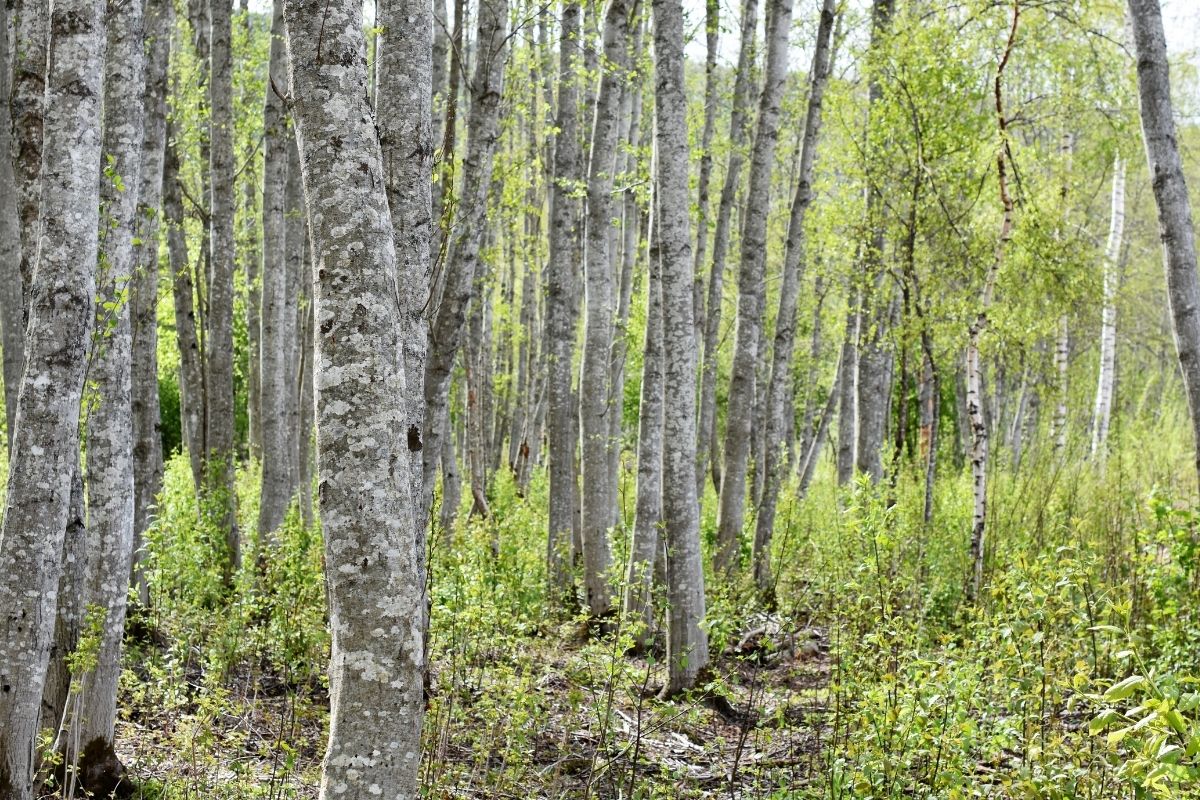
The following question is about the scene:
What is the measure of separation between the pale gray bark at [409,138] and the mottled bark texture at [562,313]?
5.04m

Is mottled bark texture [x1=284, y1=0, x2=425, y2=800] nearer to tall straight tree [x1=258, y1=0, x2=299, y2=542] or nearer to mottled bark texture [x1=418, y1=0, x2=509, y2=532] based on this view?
mottled bark texture [x1=418, y1=0, x2=509, y2=532]

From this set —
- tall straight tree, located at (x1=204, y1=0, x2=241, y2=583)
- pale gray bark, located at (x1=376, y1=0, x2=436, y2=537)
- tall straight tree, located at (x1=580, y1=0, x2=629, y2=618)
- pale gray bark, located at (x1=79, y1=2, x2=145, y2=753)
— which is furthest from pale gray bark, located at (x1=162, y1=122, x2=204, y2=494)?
pale gray bark, located at (x1=376, y1=0, x2=436, y2=537)

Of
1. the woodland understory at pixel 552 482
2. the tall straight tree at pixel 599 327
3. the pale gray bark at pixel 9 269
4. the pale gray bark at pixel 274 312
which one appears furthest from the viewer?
the pale gray bark at pixel 274 312

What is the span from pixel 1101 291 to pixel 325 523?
33.8 ft

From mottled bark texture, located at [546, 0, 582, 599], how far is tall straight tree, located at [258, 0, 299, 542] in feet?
9.19

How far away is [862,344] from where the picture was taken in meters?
11.8

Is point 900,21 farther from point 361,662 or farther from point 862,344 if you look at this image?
point 361,662

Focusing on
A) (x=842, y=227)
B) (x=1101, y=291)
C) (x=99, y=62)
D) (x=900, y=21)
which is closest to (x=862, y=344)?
(x=842, y=227)

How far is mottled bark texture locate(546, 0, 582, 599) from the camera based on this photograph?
9688mm

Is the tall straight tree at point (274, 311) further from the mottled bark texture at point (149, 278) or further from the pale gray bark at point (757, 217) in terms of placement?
the pale gray bark at point (757, 217)

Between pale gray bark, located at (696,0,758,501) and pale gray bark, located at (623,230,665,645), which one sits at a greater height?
pale gray bark, located at (696,0,758,501)

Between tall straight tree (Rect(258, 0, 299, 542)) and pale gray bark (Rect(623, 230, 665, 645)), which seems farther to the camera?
tall straight tree (Rect(258, 0, 299, 542))

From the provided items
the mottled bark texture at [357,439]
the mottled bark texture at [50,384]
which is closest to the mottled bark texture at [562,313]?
the mottled bark texture at [50,384]

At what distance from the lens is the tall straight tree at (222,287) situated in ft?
32.2
